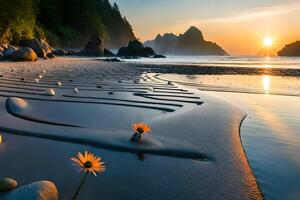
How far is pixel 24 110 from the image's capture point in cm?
460

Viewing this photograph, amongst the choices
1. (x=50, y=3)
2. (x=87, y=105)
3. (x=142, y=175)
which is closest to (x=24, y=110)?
(x=87, y=105)

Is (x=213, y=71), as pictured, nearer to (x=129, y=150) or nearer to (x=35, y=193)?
(x=129, y=150)

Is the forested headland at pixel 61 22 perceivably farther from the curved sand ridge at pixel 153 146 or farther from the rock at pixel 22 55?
the curved sand ridge at pixel 153 146

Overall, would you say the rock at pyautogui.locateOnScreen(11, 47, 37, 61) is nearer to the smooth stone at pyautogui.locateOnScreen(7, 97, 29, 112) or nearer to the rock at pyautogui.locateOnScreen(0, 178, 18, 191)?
the smooth stone at pyautogui.locateOnScreen(7, 97, 29, 112)

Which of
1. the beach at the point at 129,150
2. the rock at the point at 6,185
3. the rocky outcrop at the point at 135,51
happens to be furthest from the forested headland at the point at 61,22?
the rock at the point at 6,185

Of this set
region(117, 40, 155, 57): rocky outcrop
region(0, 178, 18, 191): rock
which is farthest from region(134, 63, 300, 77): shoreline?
region(117, 40, 155, 57): rocky outcrop

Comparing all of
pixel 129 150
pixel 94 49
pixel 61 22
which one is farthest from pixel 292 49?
pixel 129 150

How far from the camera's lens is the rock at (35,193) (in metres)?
1.79

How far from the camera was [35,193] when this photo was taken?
71.1 inches

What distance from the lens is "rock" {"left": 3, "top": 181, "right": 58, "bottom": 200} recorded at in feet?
5.87

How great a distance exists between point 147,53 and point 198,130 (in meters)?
66.9

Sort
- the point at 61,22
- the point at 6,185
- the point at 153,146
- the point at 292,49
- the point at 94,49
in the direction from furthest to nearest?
the point at 292,49
the point at 61,22
the point at 94,49
the point at 153,146
the point at 6,185

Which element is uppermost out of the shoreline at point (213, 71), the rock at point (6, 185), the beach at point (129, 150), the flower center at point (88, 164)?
the flower center at point (88, 164)

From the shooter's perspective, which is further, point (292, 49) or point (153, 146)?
point (292, 49)
